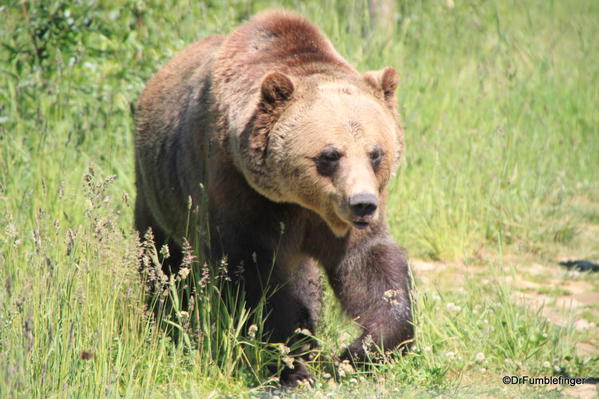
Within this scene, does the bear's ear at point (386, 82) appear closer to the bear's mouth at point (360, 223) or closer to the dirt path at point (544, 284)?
the bear's mouth at point (360, 223)

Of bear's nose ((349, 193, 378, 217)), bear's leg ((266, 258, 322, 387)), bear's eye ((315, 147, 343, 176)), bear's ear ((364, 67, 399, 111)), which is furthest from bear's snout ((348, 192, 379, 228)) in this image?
bear's ear ((364, 67, 399, 111))

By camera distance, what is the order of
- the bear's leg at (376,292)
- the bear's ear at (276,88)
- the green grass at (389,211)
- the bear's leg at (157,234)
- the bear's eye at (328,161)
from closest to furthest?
the green grass at (389,211) → the bear's eye at (328,161) → the bear's ear at (276,88) → the bear's leg at (376,292) → the bear's leg at (157,234)

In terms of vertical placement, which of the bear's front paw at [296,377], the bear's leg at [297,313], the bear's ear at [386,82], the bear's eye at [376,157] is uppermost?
the bear's ear at [386,82]

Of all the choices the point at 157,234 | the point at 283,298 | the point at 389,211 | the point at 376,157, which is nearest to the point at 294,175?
the point at 376,157

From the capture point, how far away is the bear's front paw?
4273 millimetres

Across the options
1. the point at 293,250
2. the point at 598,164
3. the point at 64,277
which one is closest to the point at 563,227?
the point at 598,164

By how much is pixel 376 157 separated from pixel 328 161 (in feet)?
0.82

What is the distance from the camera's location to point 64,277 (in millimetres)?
3793

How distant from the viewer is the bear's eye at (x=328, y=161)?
13.0 ft

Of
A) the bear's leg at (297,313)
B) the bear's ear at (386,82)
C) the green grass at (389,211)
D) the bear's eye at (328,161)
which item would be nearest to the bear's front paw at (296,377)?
the bear's leg at (297,313)

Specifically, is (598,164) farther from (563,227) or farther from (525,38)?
(525,38)

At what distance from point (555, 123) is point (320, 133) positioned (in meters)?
4.97

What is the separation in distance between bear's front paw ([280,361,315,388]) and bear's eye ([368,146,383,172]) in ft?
3.71

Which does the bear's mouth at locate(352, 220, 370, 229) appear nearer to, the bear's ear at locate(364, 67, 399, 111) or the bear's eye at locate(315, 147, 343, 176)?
the bear's eye at locate(315, 147, 343, 176)
